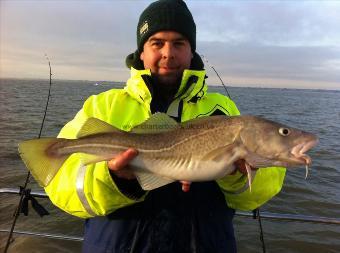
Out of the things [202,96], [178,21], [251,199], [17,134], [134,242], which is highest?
[178,21]

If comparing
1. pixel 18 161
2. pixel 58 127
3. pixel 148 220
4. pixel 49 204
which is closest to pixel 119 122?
pixel 148 220

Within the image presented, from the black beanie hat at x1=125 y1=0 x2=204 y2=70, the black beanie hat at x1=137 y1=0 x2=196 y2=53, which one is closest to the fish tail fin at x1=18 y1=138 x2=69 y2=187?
the black beanie hat at x1=125 y1=0 x2=204 y2=70

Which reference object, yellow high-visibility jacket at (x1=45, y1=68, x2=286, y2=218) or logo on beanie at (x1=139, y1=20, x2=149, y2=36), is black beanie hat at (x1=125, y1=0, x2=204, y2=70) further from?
yellow high-visibility jacket at (x1=45, y1=68, x2=286, y2=218)

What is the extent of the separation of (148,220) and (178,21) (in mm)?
2061

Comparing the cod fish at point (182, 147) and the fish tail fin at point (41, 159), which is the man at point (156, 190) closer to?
the cod fish at point (182, 147)

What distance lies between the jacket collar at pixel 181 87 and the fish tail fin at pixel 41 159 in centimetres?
100

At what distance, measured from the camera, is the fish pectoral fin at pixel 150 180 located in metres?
3.00

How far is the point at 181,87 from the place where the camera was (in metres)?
3.70

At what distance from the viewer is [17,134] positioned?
1828cm

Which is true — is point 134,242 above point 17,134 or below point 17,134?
above

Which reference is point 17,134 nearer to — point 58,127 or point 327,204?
point 58,127

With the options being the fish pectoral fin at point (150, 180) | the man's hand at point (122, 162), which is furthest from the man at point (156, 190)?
the fish pectoral fin at point (150, 180)

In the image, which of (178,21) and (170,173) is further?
(178,21)

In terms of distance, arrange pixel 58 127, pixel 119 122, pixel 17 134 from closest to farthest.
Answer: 1. pixel 119 122
2. pixel 17 134
3. pixel 58 127
